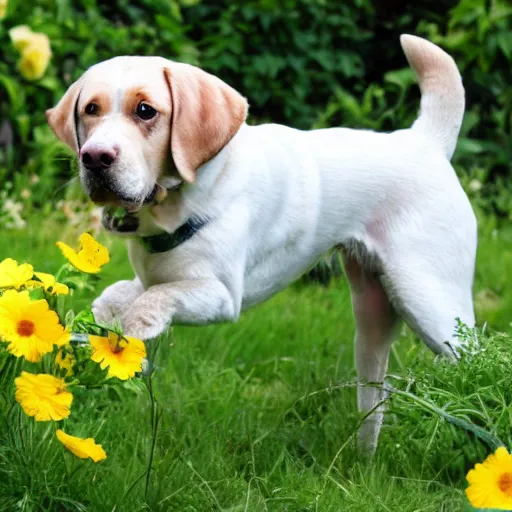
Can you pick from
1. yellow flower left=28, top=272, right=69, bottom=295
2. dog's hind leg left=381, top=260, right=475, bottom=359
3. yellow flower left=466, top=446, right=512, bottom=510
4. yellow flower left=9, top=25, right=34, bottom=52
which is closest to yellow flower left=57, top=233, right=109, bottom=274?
yellow flower left=28, top=272, right=69, bottom=295

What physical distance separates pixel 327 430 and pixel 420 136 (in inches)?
38.4

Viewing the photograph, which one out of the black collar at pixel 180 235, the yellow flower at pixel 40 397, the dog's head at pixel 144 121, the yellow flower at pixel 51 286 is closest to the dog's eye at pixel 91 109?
the dog's head at pixel 144 121

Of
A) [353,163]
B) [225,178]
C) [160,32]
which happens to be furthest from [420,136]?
[160,32]

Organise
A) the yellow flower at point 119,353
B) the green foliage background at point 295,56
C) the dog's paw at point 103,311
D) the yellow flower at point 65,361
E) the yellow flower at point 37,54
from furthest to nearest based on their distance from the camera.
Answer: the green foliage background at point 295,56
the yellow flower at point 37,54
the dog's paw at point 103,311
the yellow flower at point 65,361
the yellow flower at point 119,353

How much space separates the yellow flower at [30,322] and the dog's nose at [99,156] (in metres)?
0.50

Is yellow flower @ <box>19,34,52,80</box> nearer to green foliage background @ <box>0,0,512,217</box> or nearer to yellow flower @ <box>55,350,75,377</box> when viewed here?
green foliage background @ <box>0,0,512,217</box>

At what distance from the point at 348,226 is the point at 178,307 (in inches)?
32.1

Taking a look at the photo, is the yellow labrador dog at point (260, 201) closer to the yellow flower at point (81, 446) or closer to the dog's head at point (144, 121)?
the dog's head at point (144, 121)

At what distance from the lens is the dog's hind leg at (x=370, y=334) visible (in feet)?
11.6

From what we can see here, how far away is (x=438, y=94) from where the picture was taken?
11.6ft

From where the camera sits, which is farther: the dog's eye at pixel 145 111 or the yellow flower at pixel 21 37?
the yellow flower at pixel 21 37

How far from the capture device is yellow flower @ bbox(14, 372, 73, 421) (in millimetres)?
2164

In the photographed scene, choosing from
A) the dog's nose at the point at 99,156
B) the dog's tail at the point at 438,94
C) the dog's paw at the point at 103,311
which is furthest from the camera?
the dog's tail at the point at 438,94

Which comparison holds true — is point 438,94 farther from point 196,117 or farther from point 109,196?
point 109,196
